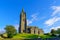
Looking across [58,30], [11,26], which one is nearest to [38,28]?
[58,30]

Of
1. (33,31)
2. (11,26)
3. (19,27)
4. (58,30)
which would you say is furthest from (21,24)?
(11,26)

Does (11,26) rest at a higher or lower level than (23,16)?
lower

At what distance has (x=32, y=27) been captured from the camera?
186625 mm

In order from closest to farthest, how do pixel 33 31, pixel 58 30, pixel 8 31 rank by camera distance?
pixel 8 31 < pixel 58 30 < pixel 33 31

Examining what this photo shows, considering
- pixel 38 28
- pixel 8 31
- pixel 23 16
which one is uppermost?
pixel 23 16

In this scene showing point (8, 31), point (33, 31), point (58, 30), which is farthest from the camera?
point (33, 31)

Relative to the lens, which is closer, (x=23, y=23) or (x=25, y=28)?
(x=25, y=28)

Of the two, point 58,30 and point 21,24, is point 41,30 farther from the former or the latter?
point 58,30

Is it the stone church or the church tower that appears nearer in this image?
the stone church

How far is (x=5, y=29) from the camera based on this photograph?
119 meters

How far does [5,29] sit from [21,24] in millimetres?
71341

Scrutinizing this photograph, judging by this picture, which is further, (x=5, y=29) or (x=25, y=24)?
(x=25, y=24)

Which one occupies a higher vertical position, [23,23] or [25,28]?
[23,23]

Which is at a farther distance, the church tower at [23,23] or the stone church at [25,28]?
the church tower at [23,23]
